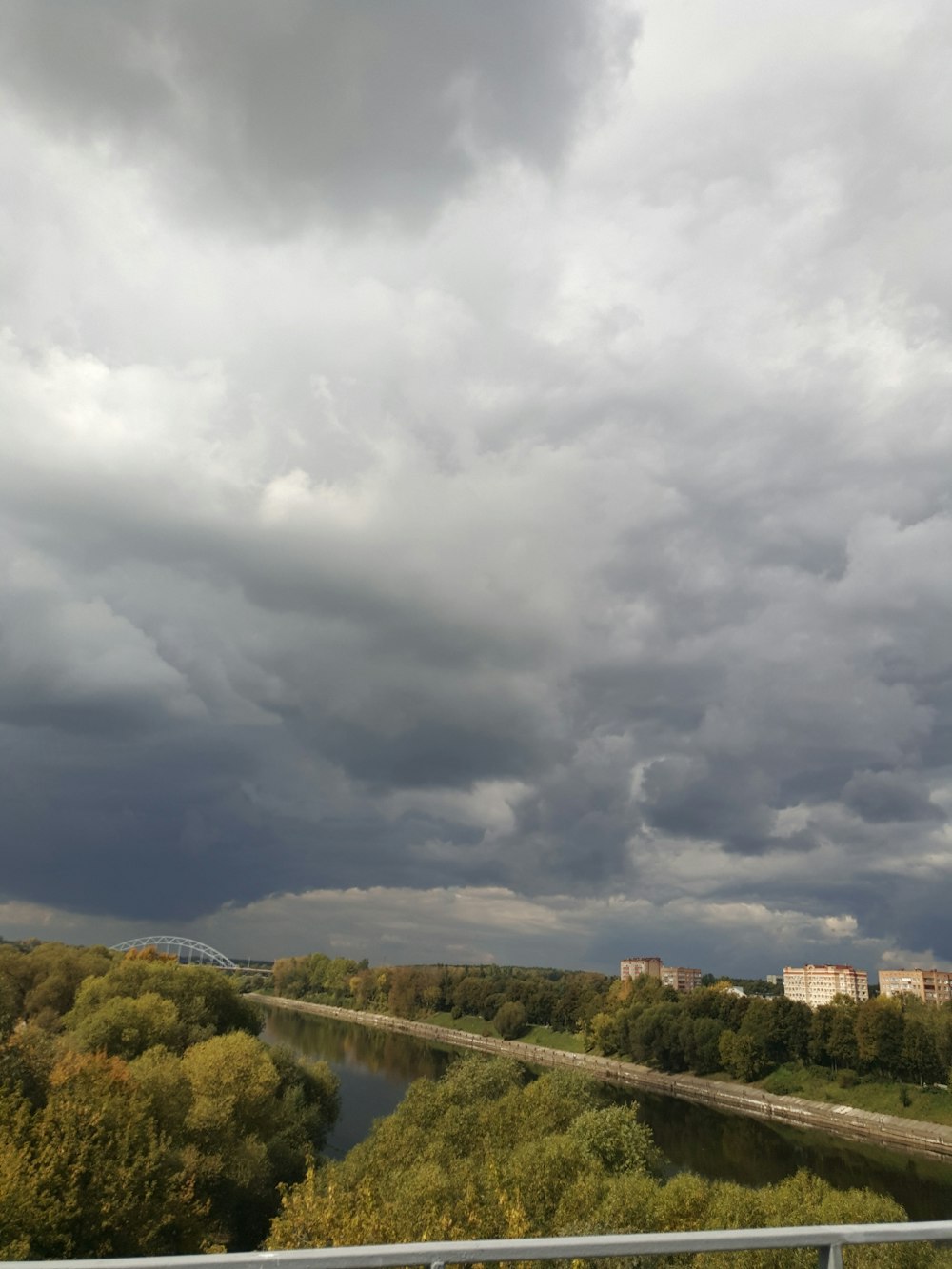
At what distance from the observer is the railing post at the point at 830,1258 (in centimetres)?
306

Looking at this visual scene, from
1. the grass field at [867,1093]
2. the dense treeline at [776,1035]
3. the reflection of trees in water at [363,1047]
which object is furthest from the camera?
the reflection of trees in water at [363,1047]

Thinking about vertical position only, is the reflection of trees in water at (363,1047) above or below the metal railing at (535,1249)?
below

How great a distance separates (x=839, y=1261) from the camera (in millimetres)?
3061

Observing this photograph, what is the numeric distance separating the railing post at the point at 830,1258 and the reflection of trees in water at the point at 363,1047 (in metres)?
76.8

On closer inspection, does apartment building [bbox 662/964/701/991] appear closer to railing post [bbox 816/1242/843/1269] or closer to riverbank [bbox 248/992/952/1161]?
riverbank [bbox 248/992/952/1161]

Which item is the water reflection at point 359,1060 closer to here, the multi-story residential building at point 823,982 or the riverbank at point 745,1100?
the riverbank at point 745,1100

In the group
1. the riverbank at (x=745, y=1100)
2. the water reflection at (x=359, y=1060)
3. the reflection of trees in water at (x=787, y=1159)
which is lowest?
the water reflection at (x=359, y=1060)

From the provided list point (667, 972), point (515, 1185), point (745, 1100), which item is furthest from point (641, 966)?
point (515, 1185)

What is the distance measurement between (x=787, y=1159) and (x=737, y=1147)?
12.8 ft

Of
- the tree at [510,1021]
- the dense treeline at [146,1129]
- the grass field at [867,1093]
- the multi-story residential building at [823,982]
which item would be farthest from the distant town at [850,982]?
the dense treeline at [146,1129]

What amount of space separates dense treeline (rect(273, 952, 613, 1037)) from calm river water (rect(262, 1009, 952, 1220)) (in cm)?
3137

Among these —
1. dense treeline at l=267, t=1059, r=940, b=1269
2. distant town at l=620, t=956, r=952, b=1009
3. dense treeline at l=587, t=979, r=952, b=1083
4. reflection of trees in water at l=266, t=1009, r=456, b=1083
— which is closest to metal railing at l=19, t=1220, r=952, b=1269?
dense treeline at l=267, t=1059, r=940, b=1269

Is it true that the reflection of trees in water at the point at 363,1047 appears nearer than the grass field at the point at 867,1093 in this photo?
No

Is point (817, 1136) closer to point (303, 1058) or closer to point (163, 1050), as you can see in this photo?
point (303, 1058)
